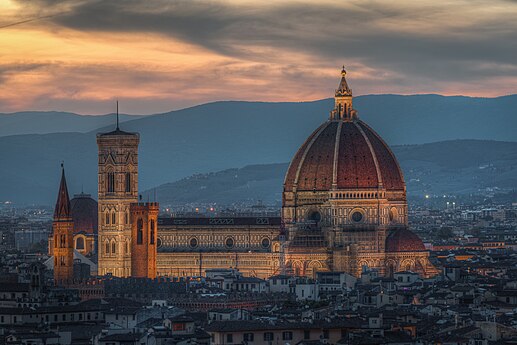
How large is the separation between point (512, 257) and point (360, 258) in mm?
19904

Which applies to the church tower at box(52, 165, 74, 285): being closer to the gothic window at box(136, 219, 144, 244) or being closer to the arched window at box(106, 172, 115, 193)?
the gothic window at box(136, 219, 144, 244)

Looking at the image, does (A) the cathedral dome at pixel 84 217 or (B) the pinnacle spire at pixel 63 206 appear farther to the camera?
(A) the cathedral dome at pixel 84 217

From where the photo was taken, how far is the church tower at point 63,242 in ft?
496

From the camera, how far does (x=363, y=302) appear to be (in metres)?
119

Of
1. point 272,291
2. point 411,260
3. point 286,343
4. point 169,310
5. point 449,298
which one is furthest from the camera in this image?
point 411,260

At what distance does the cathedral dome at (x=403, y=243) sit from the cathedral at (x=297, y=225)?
0.25ft

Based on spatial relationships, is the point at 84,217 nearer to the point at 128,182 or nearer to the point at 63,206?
the point at 128,182

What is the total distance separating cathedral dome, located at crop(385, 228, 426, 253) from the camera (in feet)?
532

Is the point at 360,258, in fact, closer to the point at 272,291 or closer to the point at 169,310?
the point at 272,291

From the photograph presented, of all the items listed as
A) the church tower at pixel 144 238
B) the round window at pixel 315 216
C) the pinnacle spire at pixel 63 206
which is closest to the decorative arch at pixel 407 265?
the round window at pixel 315 216

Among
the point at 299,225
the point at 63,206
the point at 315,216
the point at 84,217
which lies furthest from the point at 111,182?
the point at 84,217

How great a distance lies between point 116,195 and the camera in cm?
16462

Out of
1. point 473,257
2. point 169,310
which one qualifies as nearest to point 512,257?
point 473,257

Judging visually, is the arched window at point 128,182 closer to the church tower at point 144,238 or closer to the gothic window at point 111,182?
the gothic window at point 111,182
